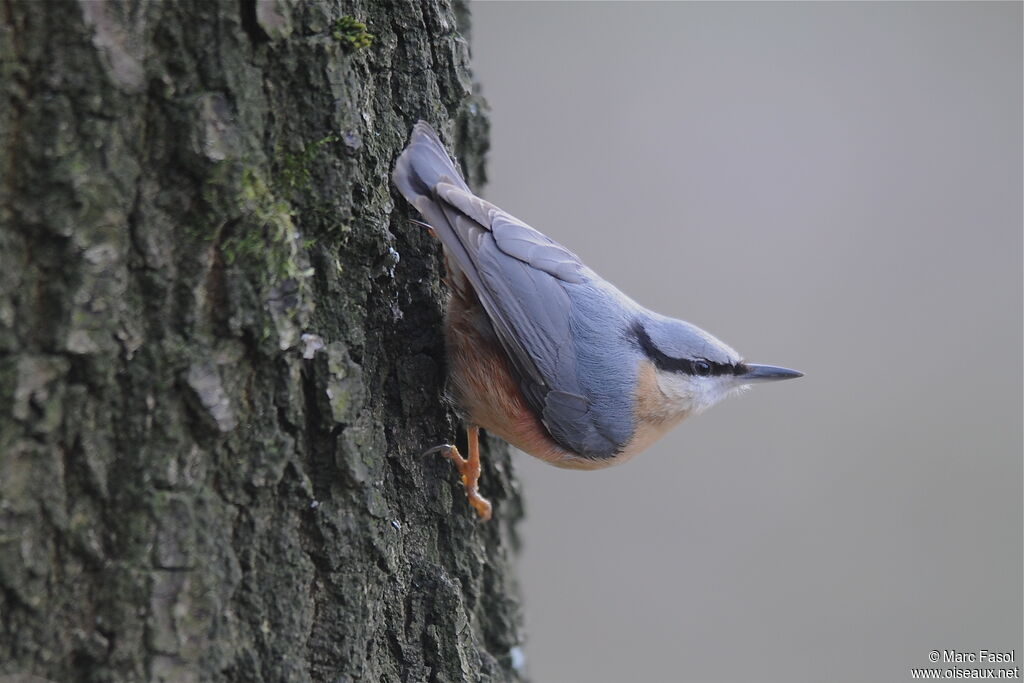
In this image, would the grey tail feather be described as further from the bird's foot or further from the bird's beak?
the bird's beak

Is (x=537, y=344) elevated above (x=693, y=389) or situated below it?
above

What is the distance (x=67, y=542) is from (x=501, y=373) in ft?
4.31

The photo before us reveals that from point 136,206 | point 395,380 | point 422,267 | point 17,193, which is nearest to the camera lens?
point 17,193

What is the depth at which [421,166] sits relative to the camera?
7.41 feet

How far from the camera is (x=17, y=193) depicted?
4.73ft

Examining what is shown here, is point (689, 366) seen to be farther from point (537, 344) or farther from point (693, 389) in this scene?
point (537, 344)

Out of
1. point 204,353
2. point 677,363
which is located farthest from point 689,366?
point 204,353

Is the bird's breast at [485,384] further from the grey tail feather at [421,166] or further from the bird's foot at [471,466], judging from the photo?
the grey tail feather at [421,166]

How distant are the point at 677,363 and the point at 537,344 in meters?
0.61

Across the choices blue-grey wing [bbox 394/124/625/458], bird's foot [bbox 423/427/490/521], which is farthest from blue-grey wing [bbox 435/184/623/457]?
bird's foot [bbox 423/427/490/521]

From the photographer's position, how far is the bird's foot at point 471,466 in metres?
2.45

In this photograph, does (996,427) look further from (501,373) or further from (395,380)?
(395,380)

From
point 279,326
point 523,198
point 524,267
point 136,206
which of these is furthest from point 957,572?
point 136,206

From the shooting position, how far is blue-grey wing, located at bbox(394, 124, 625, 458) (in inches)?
91.0
